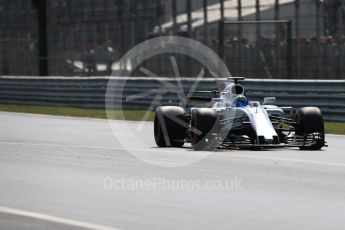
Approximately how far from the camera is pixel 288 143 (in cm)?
1436

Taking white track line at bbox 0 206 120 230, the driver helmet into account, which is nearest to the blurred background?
the driver helmet

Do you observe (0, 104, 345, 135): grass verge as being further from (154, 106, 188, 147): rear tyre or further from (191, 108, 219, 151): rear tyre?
(191, 108, 219, 151): rear tyre

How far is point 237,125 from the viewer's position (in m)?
14.2

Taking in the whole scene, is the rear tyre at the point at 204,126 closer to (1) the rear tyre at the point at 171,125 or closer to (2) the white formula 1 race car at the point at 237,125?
(2) the white formula 1 race car at the point at 237,125

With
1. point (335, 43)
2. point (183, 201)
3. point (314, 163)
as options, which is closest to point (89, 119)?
point (335, 43)

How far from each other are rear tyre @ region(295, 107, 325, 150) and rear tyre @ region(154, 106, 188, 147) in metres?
1.70

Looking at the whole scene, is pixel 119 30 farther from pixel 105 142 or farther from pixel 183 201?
pixel 183 201

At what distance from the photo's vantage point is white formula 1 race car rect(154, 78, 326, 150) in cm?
1402

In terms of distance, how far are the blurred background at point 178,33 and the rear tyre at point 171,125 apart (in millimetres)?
12392

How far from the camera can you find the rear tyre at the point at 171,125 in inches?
585

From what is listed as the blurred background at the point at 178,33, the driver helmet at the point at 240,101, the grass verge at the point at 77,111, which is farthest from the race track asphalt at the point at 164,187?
the blurred background at the point at 178,33

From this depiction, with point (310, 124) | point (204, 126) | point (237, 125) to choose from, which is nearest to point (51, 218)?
point (204, 126)

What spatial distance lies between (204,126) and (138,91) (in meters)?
14.3

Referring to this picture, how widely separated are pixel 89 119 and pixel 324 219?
16652 millimetres
